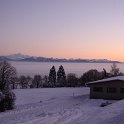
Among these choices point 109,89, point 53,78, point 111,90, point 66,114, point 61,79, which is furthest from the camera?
point 53,78

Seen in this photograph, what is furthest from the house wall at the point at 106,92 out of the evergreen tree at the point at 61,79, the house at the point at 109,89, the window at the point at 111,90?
the evergreen tree at the point at 61,79

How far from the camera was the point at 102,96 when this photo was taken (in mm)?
43969

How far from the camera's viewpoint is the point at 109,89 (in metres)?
43.9

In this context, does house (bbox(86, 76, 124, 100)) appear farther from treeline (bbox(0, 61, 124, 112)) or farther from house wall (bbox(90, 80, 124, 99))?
treeline (bbox(0, 61, 124, 112))

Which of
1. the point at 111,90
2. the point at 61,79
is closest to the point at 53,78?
the point at 61,79

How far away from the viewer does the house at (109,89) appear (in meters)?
42.9

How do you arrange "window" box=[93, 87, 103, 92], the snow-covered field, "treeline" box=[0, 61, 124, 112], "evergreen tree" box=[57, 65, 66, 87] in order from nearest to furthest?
the snow-covered field → "window" box=[93, 87, 103, 92] → "treeline" box=[0, 61, 124, 112] → "evergreen tree" box=[57, 65, 66, 87]

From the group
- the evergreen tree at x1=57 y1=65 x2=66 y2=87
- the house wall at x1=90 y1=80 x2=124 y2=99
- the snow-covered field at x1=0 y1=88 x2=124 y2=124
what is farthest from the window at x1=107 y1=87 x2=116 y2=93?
the evergreen tree at x1=57 y1=65 x2=66 y2=87

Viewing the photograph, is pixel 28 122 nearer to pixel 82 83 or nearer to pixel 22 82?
pixel 82 83

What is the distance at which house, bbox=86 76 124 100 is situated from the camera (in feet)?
141

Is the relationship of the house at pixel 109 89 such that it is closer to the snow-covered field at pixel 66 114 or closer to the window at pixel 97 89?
the window at pixel 97 89

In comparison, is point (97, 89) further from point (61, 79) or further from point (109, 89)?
point (61, 79)

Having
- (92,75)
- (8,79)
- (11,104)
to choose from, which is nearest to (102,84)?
(11,104)

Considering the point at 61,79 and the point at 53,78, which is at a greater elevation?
the point at 53,78
